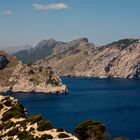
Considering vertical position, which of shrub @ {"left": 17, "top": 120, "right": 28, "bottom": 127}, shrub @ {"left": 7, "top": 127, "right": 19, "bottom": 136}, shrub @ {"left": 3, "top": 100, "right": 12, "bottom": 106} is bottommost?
shrub @ {"left": 7, "top": 127, "right": 19, "bottom": 136}

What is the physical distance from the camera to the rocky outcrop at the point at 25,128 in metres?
65.1

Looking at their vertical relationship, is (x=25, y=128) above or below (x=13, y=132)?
above

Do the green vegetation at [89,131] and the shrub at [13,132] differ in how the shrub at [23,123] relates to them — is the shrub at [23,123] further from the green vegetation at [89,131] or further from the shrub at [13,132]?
the green vegetation at [89,131]

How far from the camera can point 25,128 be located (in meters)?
72.2

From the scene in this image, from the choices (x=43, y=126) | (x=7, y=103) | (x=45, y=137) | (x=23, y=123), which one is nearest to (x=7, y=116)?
(x=23, y=123)

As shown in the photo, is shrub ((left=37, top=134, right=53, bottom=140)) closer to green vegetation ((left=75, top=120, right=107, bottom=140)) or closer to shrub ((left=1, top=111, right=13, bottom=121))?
green vegetation ((left=75, top=120, right=107, bottom=140))

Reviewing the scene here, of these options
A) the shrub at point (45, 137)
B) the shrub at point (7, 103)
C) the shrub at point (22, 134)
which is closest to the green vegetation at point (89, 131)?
the shrub at point (22, 134)

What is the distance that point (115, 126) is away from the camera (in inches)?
7416

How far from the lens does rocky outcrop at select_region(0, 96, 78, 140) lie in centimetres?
6512

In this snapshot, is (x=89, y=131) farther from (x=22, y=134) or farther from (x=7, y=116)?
(x=7, y=116)

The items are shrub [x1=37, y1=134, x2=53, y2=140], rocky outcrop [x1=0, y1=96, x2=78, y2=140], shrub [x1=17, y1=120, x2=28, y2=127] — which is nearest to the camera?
shrub [x1=37, y1=134, x2=53, y2=140]

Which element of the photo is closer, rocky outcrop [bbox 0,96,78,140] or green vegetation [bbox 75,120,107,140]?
rocky outcrop [bbox 0,96,78,140]

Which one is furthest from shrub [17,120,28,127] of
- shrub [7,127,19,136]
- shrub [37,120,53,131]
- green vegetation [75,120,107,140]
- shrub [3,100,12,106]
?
shrub [3,100,12,106]

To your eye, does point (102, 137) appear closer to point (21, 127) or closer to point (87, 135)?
point (87, 135)
